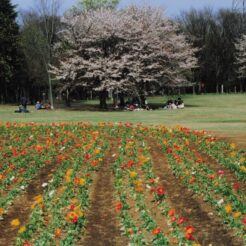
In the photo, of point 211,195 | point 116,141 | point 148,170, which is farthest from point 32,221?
point 116,141

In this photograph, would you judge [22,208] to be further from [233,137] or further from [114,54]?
[114,54]

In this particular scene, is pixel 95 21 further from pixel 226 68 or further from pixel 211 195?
pixel 226 68

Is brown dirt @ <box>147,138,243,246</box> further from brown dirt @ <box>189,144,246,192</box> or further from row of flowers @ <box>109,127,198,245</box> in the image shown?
brown dirt @ <box>189,144,246,192</box>

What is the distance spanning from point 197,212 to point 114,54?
39615mm

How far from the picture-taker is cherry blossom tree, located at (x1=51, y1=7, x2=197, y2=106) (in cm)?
4688

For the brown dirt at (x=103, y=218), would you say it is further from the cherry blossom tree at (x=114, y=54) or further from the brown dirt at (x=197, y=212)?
the cherry blossom tree at (x=114, y=54)

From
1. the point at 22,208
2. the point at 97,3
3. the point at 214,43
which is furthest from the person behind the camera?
the point at 214,43

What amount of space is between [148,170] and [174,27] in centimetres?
4360

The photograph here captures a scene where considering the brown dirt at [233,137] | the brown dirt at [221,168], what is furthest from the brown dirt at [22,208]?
the brown dirt at [233,137]

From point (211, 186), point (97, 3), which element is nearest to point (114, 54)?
point (97, 3)

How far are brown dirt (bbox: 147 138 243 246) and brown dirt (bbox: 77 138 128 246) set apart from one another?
46.2 inches

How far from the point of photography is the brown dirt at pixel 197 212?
748 centimetres

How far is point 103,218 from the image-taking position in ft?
28.9

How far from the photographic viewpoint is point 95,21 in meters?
48.9
